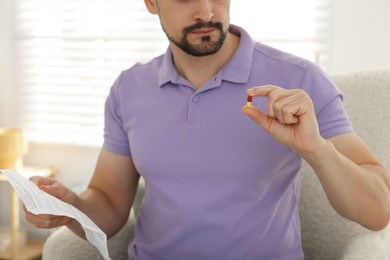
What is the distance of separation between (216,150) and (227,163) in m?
0.04

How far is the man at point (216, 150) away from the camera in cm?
120

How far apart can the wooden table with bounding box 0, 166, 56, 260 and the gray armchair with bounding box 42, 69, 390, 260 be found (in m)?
1.29

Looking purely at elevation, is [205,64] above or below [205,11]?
below

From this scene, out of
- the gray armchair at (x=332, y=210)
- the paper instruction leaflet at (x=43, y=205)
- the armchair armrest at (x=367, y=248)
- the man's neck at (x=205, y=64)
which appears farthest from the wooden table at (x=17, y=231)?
the armchair armrest at (x=367, y=248)

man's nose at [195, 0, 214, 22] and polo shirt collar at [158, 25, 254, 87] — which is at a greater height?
man's nose at [195, 0, 214, 22]

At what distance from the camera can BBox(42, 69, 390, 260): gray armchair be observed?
130cm

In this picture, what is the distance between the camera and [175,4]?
128cm

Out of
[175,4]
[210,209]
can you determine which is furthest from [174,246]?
[175,4]

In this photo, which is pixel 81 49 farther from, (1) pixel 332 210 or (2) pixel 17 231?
(1) pixel 332 210

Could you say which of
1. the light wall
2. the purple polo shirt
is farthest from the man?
the light wall

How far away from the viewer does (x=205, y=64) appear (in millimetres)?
1310

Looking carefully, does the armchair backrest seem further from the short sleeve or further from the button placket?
the short sleeve

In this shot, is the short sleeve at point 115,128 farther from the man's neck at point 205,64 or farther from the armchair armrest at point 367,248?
the armchair armrest at point 367,248

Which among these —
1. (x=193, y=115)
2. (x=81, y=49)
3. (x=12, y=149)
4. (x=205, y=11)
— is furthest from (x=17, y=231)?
(x=205, y=11)
